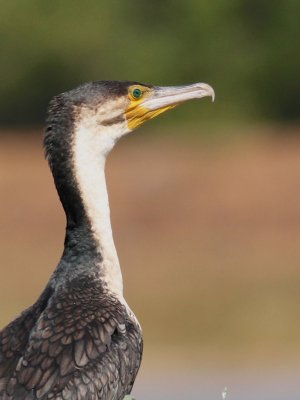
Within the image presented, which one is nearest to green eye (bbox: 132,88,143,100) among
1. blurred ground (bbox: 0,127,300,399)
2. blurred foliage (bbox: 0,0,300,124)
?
blurred ground (bbox: 0,127,300,399)

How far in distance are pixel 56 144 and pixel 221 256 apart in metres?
14.0

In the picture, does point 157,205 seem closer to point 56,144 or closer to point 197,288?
point 197,288

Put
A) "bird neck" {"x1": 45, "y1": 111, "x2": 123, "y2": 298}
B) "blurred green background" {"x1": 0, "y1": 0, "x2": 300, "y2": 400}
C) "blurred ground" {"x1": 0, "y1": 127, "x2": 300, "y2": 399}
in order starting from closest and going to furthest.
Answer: "bird neck" {"x1": 45, "y1": 111, "x2": 123, "y2": 298} → "blurred green background" {"x1": 0, "y1": 0, "x2": 300, "y2": 400} → "blurred ground" {"x1": 0, "y1": 127, "x2": 300, "y2": 399}

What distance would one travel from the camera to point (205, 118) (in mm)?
31844

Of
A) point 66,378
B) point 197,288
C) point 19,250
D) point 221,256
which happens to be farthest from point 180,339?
point 66,378

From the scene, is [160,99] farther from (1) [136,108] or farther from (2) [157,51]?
(2) [157,51]

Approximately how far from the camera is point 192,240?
→ 23.8m

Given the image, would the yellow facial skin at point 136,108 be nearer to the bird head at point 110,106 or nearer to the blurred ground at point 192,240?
the bird head at point 110,106

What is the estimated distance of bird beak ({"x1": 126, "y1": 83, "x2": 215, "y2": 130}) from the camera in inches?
353

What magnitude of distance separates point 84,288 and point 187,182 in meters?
17.3

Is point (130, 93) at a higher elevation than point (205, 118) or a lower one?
lower

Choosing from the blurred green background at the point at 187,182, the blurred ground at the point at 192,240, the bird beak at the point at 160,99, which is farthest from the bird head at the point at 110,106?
the blurred ground at the point at 192,240

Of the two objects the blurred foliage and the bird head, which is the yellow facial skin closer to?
the bird head

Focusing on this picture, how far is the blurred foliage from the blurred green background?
0.08 feet
